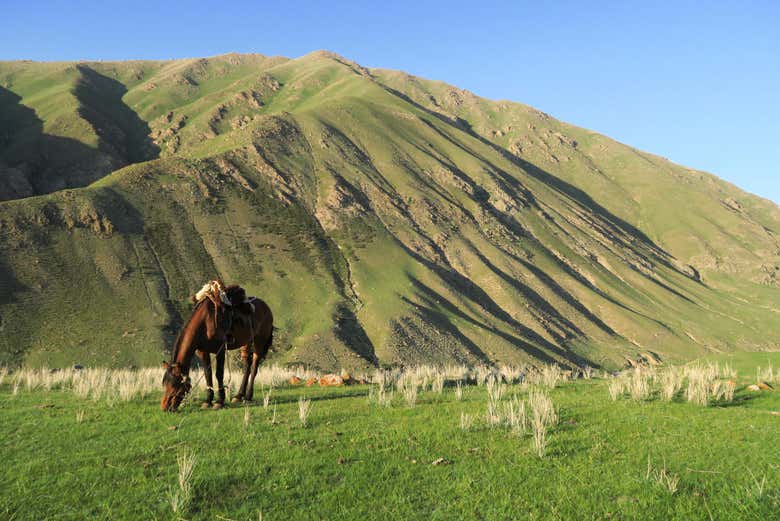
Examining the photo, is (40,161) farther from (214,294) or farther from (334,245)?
(214,294)

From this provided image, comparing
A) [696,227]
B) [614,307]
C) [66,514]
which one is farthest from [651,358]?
[696,227]

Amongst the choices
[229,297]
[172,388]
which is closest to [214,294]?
[229,297]

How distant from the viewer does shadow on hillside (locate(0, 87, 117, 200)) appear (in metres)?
79.6

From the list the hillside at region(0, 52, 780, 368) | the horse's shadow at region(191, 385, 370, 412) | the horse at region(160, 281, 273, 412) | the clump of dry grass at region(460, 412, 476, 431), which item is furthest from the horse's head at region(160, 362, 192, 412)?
the hillside at region(0, 52, 780, 368)

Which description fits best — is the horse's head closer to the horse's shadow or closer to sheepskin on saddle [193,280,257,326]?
the horse's shadow

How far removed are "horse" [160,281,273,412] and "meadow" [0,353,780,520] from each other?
0.64 metres

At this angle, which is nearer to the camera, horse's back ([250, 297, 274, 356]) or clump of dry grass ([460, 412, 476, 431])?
clump of dry grass ([460, 412, 476, 431])

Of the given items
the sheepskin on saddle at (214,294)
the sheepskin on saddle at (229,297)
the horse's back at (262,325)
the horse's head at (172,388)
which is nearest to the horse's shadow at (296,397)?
the horse's head at (172,388)

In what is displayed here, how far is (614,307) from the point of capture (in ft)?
235

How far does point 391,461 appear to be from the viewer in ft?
23.4

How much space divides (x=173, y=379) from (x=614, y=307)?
74290mm

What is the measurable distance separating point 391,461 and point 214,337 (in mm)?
6435

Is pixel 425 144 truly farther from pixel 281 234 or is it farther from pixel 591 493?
pixel 591 493

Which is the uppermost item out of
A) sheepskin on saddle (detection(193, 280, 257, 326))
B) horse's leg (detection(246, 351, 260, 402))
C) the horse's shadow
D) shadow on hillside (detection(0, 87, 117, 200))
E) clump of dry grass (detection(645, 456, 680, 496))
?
shadow on hillside (detection(0, 87, 117, 200))
